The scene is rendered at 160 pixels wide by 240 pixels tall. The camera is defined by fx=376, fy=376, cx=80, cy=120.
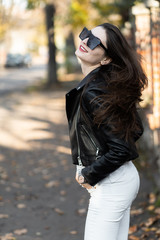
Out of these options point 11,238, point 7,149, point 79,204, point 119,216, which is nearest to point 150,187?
point 79,204

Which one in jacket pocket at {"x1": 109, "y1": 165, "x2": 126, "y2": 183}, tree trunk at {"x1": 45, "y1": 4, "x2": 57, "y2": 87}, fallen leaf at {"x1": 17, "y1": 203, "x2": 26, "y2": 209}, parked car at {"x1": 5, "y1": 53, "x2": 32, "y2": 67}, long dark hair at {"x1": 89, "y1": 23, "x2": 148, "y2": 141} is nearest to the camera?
long dark hair at {"x1": 89, "y1": 23, "x2": 148, "y2": 141}

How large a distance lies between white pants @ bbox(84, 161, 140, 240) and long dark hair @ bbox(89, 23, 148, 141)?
9.9 inches

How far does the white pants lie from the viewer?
218 centimetres

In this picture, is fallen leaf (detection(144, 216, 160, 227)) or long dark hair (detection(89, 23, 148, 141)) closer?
long dark hair (detection(89, 23, 148, 141))

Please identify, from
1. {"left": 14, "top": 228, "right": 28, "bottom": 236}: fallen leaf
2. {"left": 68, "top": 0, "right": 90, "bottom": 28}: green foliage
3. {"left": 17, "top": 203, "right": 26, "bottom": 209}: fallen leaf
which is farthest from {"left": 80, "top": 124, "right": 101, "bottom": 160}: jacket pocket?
{"left": 68, "top": 0, "right": 90, "bottom": 28}: green foliage

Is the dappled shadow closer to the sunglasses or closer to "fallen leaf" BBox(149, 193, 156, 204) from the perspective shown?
"fallen leaf" BBox(149, 193, 156, 204)

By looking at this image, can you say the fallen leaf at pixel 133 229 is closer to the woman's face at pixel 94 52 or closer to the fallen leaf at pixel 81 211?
the fallen leaf at pixel 81 211

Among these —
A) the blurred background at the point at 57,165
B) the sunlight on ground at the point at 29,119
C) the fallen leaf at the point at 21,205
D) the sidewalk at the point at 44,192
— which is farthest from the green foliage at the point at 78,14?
the fallen leaf at the point at 21,205

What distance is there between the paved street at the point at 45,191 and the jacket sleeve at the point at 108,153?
220 cm

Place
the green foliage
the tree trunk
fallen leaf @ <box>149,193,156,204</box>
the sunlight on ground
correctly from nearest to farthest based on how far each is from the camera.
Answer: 1. fallen leaf @ <box>149,193,156,204</box>
2. the sunlight on ground
3. the green foliage
4. the tree trunk

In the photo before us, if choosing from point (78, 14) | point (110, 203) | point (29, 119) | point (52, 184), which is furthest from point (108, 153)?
point (78, 14)

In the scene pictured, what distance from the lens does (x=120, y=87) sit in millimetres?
2135

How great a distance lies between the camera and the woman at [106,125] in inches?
82.7

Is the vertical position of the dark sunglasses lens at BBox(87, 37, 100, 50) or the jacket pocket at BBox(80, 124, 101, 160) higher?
the dark sunglasses lens at BBox(87, 37, 100, 50)
